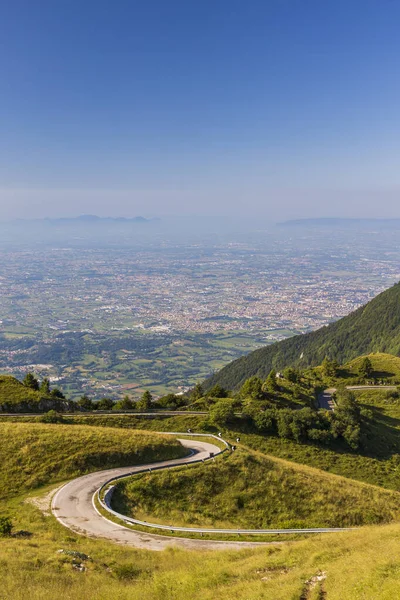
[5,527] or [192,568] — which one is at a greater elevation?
[192,568]

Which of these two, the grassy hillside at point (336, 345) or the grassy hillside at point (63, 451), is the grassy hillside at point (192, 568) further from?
the grassy hillside at point (336, 345)

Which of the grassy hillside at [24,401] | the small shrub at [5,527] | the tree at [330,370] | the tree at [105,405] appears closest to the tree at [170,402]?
the tree at [105,405]

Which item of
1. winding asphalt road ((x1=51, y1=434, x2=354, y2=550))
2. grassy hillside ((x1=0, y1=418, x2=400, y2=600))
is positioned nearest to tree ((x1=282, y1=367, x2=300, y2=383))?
winding asphalt road ((x1=51, y1=434, x2=354, y2=550))

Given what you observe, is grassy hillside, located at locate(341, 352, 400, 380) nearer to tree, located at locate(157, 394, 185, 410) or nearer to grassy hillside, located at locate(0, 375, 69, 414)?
tree, located at locate(157, 394, 185, 410)

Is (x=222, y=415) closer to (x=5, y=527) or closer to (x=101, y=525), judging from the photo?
(x=101, y=525)

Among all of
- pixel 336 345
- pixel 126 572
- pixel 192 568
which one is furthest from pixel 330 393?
pixel 336 345

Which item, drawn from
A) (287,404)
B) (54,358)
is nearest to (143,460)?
(287,404)

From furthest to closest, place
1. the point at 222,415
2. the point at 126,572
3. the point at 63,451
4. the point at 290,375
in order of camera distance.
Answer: the point at 290,375, the point at 222,415, the point at 63,451, the point at 126,572
